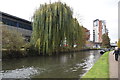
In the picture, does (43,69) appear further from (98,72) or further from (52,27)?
(52,27)

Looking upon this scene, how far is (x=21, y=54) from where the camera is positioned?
25.6 m

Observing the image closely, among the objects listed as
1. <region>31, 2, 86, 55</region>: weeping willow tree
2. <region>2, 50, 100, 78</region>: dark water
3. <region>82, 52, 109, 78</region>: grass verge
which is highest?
<region>31, 2, 86, 55</region>: weeping willow tree

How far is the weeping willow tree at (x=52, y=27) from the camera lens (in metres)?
22.7

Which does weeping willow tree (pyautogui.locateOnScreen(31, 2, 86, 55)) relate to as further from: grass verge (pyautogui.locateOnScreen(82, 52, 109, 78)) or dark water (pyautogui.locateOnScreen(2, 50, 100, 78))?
grass verge (pyautogui.locateOnScreen(82, 52, 109, 78))

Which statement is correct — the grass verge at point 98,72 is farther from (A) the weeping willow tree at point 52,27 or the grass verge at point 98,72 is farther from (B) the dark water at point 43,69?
(A) the weeping willow tree at point 52,27

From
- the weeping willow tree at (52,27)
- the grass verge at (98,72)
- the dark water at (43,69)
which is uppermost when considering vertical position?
the weeping willow tree at (52,27)

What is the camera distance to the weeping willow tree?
22.7 m

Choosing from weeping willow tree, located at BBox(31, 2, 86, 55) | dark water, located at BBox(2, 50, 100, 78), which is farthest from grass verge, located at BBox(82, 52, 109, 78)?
weeping willow tree, located at BBox(31, 2, 86, 55)

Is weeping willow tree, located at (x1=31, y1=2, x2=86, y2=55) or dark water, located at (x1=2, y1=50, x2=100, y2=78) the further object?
weeping willow tree, located at (x1=31, y1=2, x2=86, y2=55)

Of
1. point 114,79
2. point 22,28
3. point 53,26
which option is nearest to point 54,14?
point 53,26

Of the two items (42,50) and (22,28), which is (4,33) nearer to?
(42,50)

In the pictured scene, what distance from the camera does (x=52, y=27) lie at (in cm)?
2286

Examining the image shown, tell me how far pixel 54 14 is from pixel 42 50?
523 centimetres

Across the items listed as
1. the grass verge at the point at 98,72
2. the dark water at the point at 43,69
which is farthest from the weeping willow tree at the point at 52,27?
the grass verge at the point at 98,72
